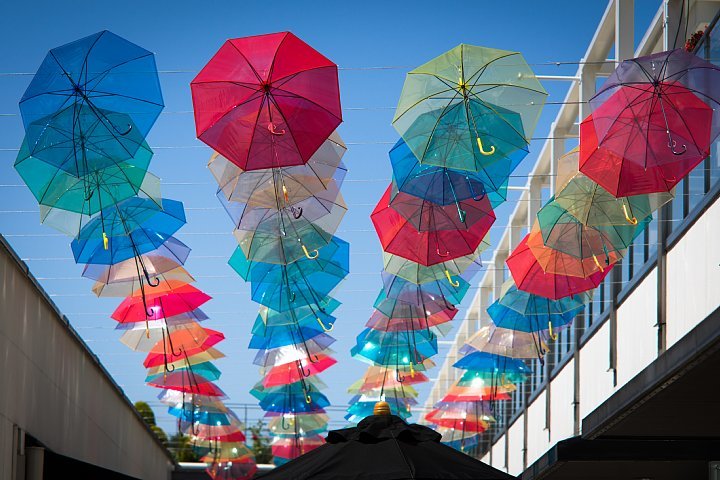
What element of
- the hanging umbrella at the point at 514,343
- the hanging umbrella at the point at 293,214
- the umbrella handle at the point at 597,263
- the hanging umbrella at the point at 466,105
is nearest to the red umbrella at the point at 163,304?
the hanging umbrella at the point at 293,214

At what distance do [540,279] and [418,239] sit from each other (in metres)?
1.63

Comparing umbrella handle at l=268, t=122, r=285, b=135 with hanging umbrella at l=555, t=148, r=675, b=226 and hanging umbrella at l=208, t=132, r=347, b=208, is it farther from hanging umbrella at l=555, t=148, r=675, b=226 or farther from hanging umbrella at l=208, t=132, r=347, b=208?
hanging umbrella at l=555, t=148, r=675, b=226

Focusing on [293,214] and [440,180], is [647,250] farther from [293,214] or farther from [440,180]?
[293,214]

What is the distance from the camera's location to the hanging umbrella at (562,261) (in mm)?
12797

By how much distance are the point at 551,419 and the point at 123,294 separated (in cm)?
974

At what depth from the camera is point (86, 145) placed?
11.0m

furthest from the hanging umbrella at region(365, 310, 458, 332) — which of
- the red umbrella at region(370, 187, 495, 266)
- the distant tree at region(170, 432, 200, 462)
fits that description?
the distant tree at region(170, 432, 200, 462)

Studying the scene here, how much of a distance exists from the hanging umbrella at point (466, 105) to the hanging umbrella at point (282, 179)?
47.2 inches

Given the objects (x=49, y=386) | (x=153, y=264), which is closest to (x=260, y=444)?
(x=49, y=386)

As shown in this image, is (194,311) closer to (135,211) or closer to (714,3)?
(135,211)

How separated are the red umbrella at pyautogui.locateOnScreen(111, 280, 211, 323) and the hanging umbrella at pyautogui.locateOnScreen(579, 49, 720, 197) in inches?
264

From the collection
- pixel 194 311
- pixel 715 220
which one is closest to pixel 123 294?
pixel 194 311

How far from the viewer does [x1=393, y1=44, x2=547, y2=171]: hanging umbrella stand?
10.9 metres

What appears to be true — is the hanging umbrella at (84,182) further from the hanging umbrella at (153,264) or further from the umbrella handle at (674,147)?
the umbrella handle at (674,147)
